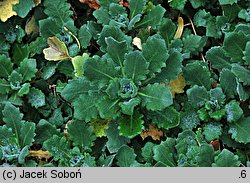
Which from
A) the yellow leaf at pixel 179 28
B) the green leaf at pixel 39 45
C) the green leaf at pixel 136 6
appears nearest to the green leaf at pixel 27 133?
the green leaf at pixel 39 45

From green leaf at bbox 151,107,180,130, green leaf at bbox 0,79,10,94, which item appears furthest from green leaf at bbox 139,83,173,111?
green leaf at bbox 0,79,10,94

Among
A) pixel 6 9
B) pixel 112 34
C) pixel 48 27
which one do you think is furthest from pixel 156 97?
pixel 6 9

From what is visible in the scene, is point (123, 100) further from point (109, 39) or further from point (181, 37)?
point (181, 37)

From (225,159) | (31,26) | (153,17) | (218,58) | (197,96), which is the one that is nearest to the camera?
(225,159)

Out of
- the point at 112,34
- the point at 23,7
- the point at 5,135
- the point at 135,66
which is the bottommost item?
the point at 5,135

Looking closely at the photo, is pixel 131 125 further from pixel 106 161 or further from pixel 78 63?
pixel 78 63

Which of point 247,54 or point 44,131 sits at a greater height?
point 247,54

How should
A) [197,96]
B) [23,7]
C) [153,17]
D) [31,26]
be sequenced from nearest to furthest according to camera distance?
[197,96]
[153,17]
[23,7]
[31,26]
